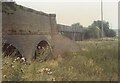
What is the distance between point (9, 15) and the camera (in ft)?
35.7

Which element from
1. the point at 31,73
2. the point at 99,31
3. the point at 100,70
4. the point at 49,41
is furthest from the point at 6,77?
the point at 99,31

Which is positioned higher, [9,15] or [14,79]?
[9,15]

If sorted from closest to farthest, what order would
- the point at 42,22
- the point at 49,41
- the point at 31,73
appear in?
1. the point at 31,73
2. the point at 42,22
3. the point at 49,41


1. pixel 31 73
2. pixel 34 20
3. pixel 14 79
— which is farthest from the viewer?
pixel 34 20

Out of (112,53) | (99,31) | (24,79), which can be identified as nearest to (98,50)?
(112,53)

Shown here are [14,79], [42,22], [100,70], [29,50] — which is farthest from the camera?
[42,22]

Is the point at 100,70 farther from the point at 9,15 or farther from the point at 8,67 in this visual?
the point at 8,67

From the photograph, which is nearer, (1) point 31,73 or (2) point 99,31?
(1) point 31,73

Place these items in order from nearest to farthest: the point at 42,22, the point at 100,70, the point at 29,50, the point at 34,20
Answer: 1. the point at 100,70
2. the point at 29,50
3. the point at 34,20
4. the point at 42,22

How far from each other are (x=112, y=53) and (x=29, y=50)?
3.67 m

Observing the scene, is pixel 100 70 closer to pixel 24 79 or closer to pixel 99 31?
pixel 24 79

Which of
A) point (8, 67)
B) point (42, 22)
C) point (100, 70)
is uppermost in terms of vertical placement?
point (42, 22)

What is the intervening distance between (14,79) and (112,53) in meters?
8.67

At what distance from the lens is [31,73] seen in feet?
22.8
